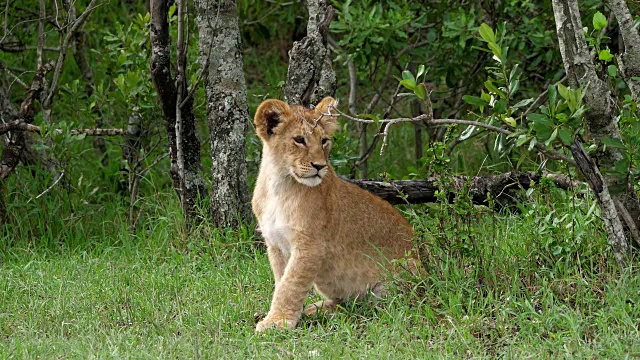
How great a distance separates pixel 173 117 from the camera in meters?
7.44

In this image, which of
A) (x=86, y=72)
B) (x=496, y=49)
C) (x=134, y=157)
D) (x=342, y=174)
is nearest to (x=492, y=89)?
(x=496, y=49)

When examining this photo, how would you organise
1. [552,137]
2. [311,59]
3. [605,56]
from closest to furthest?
[552,137], [605,56], [311,59]

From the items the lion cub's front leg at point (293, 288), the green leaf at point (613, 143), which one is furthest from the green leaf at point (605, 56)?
the lion cub's front leg at point (293, 288)

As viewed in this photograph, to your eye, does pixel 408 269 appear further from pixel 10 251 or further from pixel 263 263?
pixel 10 251

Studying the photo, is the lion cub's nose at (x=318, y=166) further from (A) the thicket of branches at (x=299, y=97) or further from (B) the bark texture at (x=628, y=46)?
(B) the bark texture at (x=628, y=46)

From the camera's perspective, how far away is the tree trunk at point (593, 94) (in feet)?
17.2

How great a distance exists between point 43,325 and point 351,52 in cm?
376

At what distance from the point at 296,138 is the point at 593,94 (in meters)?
1.66

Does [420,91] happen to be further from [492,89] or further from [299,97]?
[299,97]

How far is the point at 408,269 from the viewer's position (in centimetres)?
572

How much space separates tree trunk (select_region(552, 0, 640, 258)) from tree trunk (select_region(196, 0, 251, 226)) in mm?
2712

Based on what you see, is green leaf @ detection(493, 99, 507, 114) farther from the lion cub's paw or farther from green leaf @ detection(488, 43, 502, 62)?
the lion cub's paw

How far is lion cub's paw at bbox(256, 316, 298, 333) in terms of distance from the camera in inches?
212

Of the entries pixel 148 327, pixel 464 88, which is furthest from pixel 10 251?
pixel 464 88
